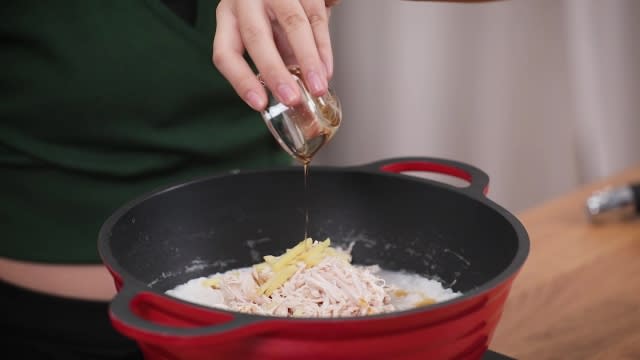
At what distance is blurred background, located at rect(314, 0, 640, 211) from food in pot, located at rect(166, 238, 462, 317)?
1.49 meters

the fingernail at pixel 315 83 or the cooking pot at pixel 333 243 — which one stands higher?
the fingernail at pixel 315 83

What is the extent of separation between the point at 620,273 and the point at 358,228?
1.60 ft

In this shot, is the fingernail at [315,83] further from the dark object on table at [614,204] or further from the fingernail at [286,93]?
the dark object on table at [614,204]

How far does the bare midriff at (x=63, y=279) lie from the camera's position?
134 centimetres

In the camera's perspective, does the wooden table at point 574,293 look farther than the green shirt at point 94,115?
No

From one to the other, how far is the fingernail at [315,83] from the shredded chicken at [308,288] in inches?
7.3

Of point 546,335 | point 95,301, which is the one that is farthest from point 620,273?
point 95,301

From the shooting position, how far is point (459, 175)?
1.05 metres

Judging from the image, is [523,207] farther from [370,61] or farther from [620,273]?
[620,273]

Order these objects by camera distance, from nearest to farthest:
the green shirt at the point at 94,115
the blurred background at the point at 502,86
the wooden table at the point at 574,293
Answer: the wooden table at the point at 574,293, the green shirt at the point at 94,115, the blurred background at the point at 502,86

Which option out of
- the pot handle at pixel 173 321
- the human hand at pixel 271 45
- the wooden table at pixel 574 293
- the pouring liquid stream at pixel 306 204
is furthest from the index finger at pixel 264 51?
the wooden table at pixel 574 293

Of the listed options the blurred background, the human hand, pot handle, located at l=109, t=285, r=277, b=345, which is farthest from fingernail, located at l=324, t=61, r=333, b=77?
the blurred background

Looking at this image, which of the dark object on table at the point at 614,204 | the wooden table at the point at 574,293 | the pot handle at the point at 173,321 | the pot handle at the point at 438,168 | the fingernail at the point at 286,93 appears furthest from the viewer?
the dark object on table at the point at 614,204

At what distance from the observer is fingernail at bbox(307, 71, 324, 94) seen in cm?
91
